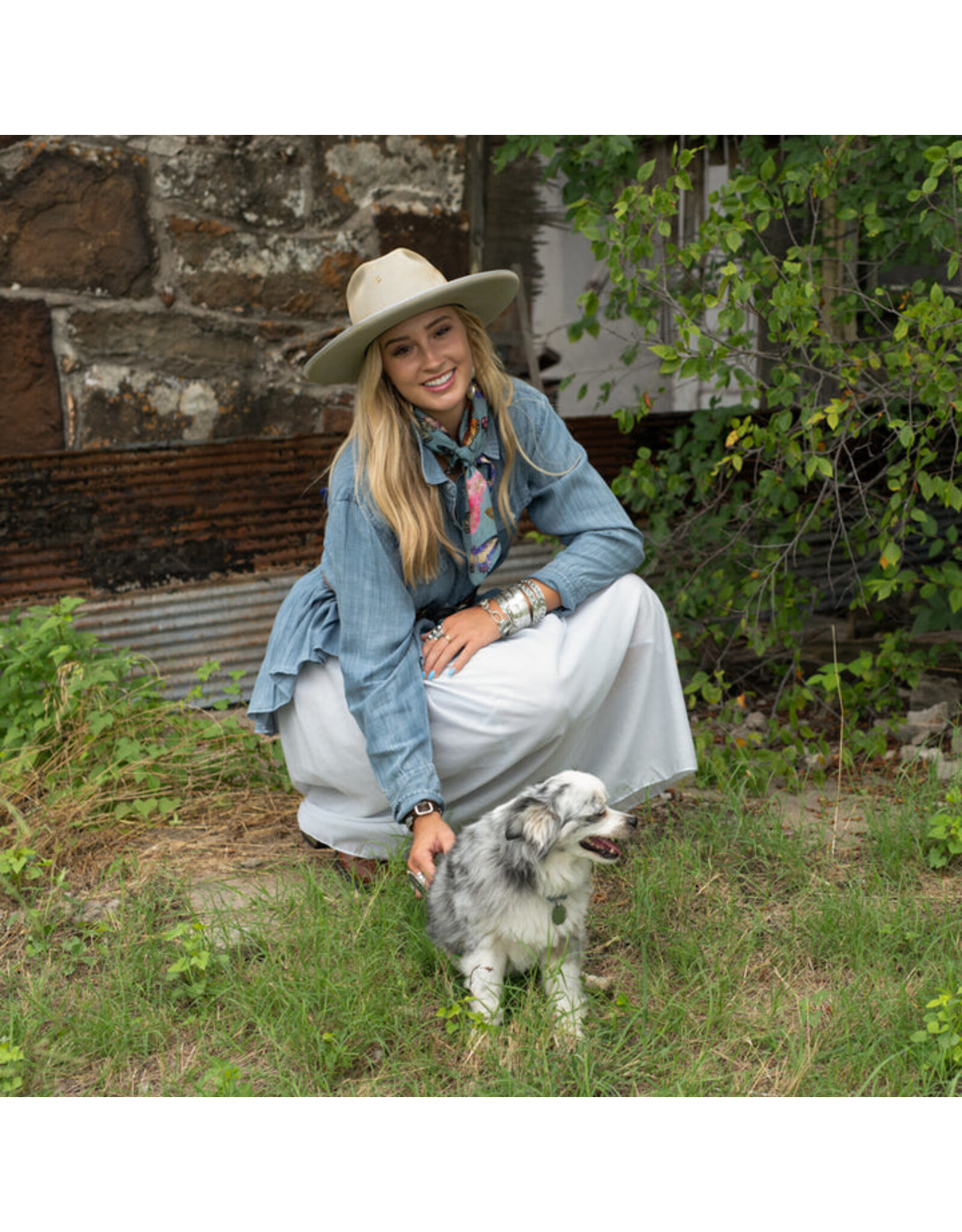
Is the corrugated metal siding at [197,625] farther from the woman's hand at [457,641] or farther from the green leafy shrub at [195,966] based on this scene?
the green leafy shrub at [195,966]

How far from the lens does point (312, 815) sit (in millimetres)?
3291

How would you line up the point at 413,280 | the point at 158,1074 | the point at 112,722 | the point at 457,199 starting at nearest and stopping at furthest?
the point at 158,1074 < the point at 413,280 < the point at 112,722 < the point at 457,199

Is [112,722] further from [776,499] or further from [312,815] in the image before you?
[776,499]

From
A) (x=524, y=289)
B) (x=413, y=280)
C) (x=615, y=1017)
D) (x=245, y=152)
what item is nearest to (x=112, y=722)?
(x=413, y=280)

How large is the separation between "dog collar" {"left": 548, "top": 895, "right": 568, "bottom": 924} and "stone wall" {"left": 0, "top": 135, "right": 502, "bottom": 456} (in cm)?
310

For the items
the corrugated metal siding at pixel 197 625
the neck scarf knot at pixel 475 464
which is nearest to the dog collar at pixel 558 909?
the neck scarf knot at pixel 475 464

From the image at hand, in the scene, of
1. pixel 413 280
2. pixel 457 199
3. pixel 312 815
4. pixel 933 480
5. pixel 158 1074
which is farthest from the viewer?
pixel 457 199

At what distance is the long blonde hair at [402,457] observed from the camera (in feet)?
9.70

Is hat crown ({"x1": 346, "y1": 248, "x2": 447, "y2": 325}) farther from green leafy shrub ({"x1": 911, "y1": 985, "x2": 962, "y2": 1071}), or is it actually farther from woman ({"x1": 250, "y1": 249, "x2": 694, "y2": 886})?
green leafy shrub ({"x1": 911, "y1": 985, "x2": 962, "y2": 1071})

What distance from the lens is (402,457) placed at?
2994mm

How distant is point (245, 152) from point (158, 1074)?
370 centimetres

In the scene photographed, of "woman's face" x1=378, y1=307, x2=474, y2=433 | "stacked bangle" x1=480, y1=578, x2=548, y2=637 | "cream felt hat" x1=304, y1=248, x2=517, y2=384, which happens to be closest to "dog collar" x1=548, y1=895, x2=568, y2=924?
"stacked bangle" x1=480, y1=578, x2=548, y2=637

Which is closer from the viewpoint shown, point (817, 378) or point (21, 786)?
→ point (21, 786)

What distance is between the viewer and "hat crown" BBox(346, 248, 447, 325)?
9.61 feet
